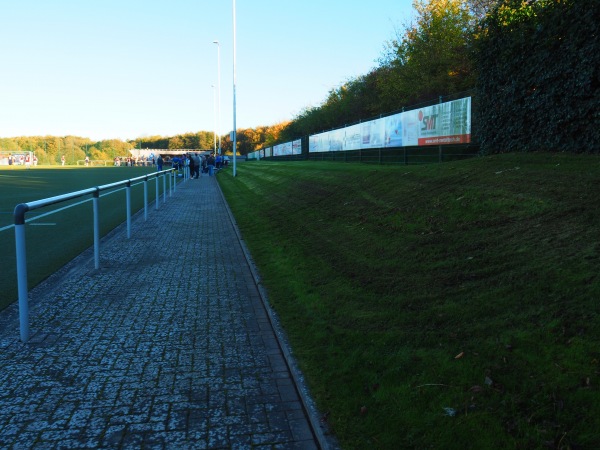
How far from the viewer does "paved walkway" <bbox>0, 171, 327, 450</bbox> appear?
321 centimetres

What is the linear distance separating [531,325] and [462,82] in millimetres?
29589

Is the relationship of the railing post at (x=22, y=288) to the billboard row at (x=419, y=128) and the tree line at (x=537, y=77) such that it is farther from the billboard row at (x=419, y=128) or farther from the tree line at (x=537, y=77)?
the billboard row at (x=419, y=128)

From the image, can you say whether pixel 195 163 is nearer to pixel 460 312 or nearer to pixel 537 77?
pixel 537 77

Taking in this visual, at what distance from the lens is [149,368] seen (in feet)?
13.8

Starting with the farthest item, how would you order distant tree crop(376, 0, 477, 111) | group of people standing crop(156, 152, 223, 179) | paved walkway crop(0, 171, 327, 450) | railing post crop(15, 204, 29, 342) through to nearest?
group of people standing crop(156, 152, 223, 179) < distant tree crop(376, 0, 477, 111) < railing post crop(15, 204, 29, 342) < paved walkway crop(0, 171, 327, 450)

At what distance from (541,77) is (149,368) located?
31.0ft

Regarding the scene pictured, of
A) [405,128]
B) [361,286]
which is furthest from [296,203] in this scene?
[361,286]

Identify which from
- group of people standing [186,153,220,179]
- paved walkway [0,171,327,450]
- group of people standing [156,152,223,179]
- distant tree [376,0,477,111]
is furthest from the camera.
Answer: group of people standing [186,153,220,179]

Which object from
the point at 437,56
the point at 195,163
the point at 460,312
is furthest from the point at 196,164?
the point at 460,312

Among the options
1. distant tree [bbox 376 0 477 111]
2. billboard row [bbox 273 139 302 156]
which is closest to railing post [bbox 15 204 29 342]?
distant tree [bbox 376 0 477 111]

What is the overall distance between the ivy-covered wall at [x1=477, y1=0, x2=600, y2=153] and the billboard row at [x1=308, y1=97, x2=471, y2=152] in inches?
44.8

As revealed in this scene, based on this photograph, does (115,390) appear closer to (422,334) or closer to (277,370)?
(277,370)

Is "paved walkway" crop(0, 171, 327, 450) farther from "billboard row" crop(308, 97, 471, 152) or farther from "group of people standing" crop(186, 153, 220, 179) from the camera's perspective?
"group of people standing" crop(186, 153, 220, 179)

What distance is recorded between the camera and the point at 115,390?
3.79m
